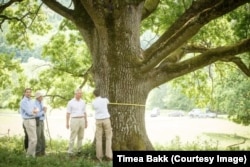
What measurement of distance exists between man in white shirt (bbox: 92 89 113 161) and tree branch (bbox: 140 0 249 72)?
159cm

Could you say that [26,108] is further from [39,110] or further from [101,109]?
[101,109]

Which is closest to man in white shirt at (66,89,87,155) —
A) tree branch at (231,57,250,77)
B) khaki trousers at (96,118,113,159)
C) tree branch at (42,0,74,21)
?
khaki trousers at (96,118,113,159)

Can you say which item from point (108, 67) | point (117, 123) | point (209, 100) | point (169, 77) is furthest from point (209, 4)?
point (209, 100)

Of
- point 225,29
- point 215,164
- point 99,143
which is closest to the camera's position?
point 215,164

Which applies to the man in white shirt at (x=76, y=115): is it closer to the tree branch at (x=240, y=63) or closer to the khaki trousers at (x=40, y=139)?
the khaki trousers at (x=40, y=139)

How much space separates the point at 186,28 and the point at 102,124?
3.17 meters

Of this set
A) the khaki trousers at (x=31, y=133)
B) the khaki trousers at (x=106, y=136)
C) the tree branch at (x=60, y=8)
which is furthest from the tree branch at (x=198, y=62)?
the khaki trousers at (x=31, y=133)

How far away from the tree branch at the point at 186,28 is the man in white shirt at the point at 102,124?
5.22 feet

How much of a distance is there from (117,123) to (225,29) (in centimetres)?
788

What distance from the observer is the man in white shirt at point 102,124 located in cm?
973

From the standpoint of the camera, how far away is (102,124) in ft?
32.3

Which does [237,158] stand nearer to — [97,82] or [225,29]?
[97,82]

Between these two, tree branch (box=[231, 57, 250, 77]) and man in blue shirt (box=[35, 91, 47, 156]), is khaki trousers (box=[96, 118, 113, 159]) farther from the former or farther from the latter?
tree branch (box=[231, 57, 250, 77])

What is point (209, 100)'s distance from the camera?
18.8 metres
